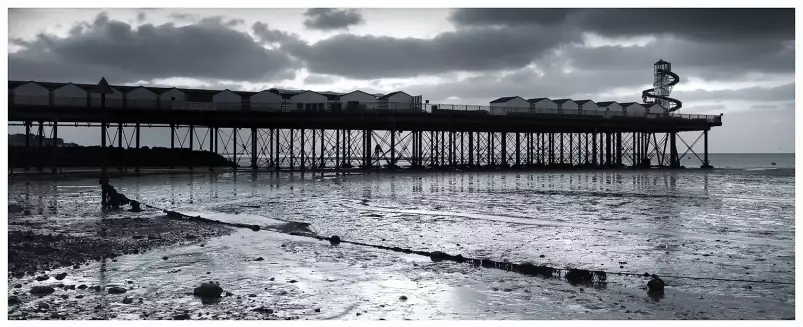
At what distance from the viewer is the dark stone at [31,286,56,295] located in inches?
281

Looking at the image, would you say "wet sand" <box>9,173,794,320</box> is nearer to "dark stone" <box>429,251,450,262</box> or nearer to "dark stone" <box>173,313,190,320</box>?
"dark stone" <box>173,313,190,320</box>

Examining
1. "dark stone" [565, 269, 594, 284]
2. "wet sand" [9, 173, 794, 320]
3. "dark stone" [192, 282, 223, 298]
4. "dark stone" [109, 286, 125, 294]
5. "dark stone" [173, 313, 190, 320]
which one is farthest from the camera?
"dark stone" [565, 269, 594, 284]

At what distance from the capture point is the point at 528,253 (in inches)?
409

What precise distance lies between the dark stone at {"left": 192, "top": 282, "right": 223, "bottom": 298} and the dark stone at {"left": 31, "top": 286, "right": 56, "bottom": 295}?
1611 mm

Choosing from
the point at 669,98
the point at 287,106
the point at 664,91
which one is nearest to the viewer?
the point at 287,106

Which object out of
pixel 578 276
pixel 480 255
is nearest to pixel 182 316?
pixel 578 276

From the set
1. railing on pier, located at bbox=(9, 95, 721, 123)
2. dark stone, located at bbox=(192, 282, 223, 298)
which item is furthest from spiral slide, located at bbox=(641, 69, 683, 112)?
dark stone, located at bbox=(192, 282, 223, 298)

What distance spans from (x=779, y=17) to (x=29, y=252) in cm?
1164

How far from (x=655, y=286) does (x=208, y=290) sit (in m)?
5.24

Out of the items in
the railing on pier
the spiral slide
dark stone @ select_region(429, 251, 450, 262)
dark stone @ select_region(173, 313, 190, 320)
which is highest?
the spiral slide

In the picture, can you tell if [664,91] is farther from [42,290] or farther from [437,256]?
[42,290]

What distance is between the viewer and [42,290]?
7.19 meters
